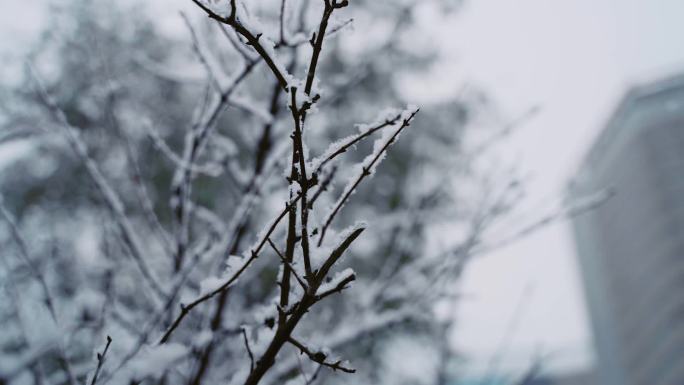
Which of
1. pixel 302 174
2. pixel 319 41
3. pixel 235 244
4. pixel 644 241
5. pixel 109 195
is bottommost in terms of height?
pixel 302 174

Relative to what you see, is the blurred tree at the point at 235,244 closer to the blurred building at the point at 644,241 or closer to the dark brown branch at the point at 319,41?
the dark brown branch at the point at 319,41

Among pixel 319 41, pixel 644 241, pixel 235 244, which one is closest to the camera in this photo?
pixel 319 41

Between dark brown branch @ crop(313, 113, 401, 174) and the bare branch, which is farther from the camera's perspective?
the bare branch

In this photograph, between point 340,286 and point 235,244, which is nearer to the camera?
point 340,286

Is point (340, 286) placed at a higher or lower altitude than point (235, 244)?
lower

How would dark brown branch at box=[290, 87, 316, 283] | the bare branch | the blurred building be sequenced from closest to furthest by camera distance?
dark brown branch at box=[290, 87, 316, 283] < the bare branch < the blurred building

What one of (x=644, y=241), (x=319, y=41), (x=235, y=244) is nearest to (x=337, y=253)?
(x=319, y=41)

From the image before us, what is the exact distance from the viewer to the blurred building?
47625 millimetres

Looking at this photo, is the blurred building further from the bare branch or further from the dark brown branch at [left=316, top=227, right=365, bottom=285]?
the dark brown branch at [left=316, top=227, right=365, bottom=285]

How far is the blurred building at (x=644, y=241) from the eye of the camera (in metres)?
47.6

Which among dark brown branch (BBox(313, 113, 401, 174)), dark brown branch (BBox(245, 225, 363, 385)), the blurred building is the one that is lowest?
dark brown branch (BBox(245, 225, 363, 385))

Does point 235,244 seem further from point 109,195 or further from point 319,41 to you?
point 319,41

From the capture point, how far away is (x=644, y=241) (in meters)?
54.5

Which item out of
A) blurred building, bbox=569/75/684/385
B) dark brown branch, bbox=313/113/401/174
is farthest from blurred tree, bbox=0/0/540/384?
blurred building, bbox=569/75/684/385
